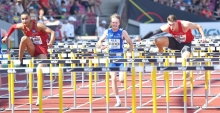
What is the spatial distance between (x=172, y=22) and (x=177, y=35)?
607 mm

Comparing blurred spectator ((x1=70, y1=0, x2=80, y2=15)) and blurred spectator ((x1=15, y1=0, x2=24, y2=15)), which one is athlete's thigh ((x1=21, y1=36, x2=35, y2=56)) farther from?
blurred spectator ((x1=70, y1=0, x2=80, y2=15))

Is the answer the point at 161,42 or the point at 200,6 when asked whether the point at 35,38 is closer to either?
the point at 161,42

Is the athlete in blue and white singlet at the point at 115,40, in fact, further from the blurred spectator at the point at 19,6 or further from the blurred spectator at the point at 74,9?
the blurred spectator at the point at 74,9

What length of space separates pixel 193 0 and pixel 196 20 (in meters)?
2.16

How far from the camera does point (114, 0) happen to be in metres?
34.0

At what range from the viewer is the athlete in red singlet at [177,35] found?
14.7 meters

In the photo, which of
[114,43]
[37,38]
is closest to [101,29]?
[114,43]

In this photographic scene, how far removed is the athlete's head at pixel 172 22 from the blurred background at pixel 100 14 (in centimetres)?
1077

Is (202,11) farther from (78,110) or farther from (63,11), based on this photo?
(78,110)

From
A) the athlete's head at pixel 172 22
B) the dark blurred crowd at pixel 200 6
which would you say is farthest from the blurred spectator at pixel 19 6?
the athlete's head at pixel 172 22

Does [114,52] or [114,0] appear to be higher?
[114,0]

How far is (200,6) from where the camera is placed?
113 ft

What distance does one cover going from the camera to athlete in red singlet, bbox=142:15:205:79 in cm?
1474

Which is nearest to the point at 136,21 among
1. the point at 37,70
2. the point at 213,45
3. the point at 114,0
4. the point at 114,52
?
the point at 114,0
